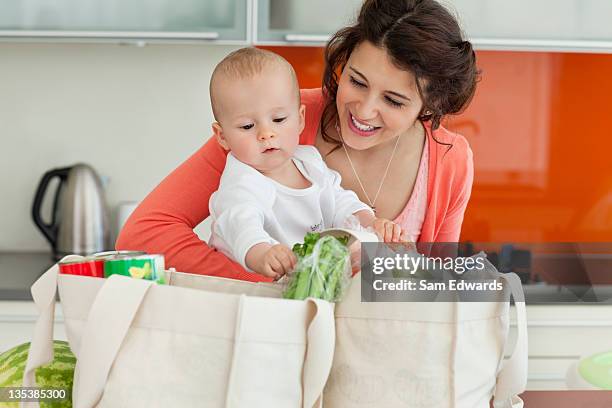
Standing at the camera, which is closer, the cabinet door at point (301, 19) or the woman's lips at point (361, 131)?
the woman's lips at point (361, 131)

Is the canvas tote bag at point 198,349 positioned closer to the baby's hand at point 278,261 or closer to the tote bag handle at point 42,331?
the tote bag handle at point 42,331

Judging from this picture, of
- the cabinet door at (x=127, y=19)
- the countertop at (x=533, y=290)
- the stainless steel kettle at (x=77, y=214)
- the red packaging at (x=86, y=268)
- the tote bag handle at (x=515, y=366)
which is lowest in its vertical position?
the countertop at (x=533, y=290)

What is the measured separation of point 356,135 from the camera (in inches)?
52.0

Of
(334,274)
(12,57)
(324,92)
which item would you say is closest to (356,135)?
(324,92)

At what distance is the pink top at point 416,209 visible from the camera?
57.0 inches

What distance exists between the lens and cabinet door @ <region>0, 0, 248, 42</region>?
96.8 inches

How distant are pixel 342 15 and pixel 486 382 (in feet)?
5.88

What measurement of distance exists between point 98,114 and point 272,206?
5.73 ft

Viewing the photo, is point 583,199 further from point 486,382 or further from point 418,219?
point 486,382

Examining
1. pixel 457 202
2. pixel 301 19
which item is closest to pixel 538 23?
pixel 301 19

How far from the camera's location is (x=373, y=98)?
1.28 m

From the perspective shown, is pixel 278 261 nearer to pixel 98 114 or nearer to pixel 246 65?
pixel 246 65

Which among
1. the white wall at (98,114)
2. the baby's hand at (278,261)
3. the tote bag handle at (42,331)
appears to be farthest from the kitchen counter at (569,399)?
the white wall at (98,114)

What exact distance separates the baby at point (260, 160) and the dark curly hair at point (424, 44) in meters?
0.17
